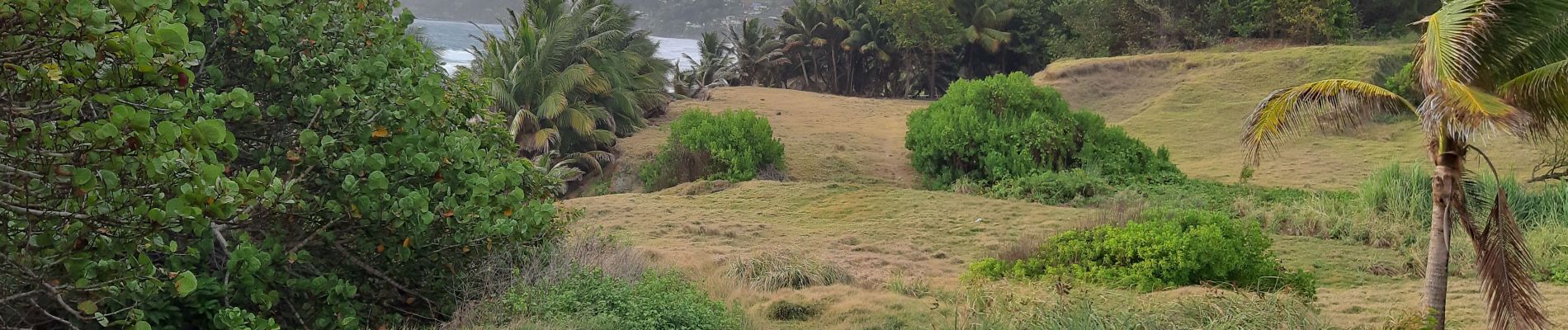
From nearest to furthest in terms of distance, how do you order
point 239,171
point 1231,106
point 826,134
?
point 239,171, point 1231,106, point 826,134

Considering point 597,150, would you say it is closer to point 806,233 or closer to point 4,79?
point 806,233

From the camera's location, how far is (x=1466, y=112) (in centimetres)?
596

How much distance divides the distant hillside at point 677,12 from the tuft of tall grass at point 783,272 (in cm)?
11915

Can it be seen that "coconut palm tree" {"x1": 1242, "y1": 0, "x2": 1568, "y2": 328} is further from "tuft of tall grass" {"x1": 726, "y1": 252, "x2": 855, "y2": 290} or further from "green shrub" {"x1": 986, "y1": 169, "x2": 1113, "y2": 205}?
"green shrub" {"x1": 986, "y1": 169, "x2": 1113, "y2": 205}

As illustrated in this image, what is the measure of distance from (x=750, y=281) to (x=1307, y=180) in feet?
46.8

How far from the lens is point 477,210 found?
571 centimetres

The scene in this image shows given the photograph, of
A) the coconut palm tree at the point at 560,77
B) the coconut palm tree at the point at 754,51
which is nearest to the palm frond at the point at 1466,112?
the coconut palm tree at the point at 560,77

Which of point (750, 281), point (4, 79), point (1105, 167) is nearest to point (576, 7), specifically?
point (1105, 167)

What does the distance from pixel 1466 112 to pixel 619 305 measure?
4.82 meters

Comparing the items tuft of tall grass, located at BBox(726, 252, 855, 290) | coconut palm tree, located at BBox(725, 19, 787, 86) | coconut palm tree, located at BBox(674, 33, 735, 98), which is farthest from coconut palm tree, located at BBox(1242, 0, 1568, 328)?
coconut palm tree, located at BBox(725, 19, 787, 86)

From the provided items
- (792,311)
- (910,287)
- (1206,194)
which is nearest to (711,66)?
(1206,194)

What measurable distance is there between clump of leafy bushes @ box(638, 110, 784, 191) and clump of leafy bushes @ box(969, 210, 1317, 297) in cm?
1072

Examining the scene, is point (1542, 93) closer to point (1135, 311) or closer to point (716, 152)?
point (1135, 311)

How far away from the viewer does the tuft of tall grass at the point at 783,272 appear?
8.34 metres
